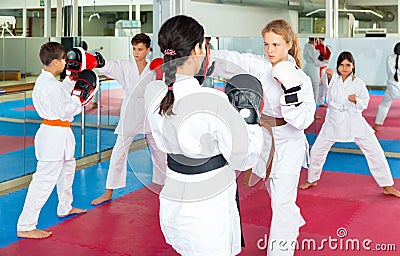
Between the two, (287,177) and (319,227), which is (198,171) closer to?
(287,177)

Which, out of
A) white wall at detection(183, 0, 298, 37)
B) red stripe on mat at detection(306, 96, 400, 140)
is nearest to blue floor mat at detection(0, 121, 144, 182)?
white wall at detection(183, 0, 298, 37)

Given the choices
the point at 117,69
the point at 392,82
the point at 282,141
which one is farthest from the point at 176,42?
the point at 392,82

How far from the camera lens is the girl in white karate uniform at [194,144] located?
1.93 meters

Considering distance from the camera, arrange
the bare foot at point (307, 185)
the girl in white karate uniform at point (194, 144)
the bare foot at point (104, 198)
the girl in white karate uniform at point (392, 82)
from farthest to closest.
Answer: the girl in white karate uniform at point (392, 82), the bare foot at point (307, 185), the bare foot at point (104, 198), the girl in white karate uniform at point (194, 144)

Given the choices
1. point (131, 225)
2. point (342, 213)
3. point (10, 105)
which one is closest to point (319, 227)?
point (342, 213)

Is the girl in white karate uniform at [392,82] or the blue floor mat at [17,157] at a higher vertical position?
the girl in white karate uniform at [392,82]

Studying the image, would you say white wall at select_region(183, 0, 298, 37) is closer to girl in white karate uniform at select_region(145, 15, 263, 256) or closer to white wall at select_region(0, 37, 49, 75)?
white wall at select_region(0, 37, 49, 75)

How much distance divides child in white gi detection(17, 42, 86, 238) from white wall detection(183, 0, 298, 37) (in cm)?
→ 198

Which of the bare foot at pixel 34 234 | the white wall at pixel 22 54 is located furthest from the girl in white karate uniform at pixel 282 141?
the white wall at pixel 22 54

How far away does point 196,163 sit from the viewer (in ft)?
6.67

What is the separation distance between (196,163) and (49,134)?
1922mm

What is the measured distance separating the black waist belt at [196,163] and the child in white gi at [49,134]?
5.67 feet

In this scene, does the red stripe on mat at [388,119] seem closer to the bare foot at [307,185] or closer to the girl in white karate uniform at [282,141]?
the bare foot at [307,185]

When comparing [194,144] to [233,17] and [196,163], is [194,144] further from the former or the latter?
[233,17]
